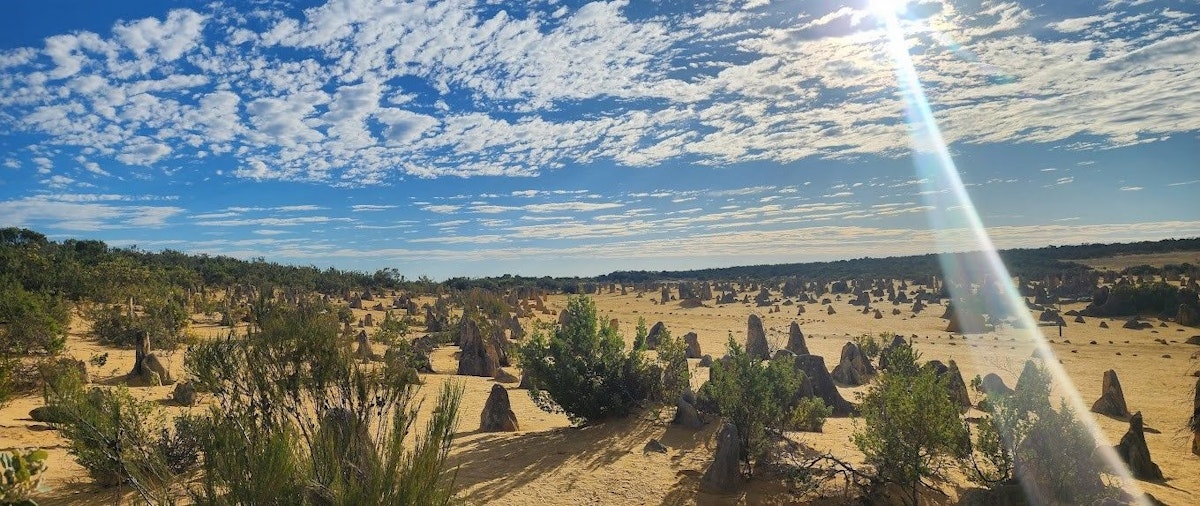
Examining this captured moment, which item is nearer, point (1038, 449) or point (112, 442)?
point (112, 442)

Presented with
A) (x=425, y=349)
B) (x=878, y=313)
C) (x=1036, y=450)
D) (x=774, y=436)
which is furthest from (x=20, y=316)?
(x=878, y=313)

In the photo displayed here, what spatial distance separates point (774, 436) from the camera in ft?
29.6

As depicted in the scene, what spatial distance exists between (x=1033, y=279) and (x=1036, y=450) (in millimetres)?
55913

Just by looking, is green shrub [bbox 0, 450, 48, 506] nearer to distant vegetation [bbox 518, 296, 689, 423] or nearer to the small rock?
the small rock

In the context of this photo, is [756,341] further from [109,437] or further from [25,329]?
[25,329]

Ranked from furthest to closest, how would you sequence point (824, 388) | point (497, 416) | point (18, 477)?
point (824, 388)
point (497, 416)
point (18, 477)

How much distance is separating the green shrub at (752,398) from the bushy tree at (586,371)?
279cm

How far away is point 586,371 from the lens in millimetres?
11383

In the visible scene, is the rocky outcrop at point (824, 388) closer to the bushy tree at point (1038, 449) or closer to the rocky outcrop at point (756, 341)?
the bushy tree at point (1038, 449)

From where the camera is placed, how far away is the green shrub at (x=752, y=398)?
8492mm

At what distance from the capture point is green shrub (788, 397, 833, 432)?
9000 millimetres

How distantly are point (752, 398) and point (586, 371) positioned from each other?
3614 millimetres

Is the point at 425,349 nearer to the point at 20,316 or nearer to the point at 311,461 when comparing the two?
the point at 20,316

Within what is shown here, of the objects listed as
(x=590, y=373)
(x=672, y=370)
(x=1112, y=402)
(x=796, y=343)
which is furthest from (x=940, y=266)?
(x=590, y=373)
